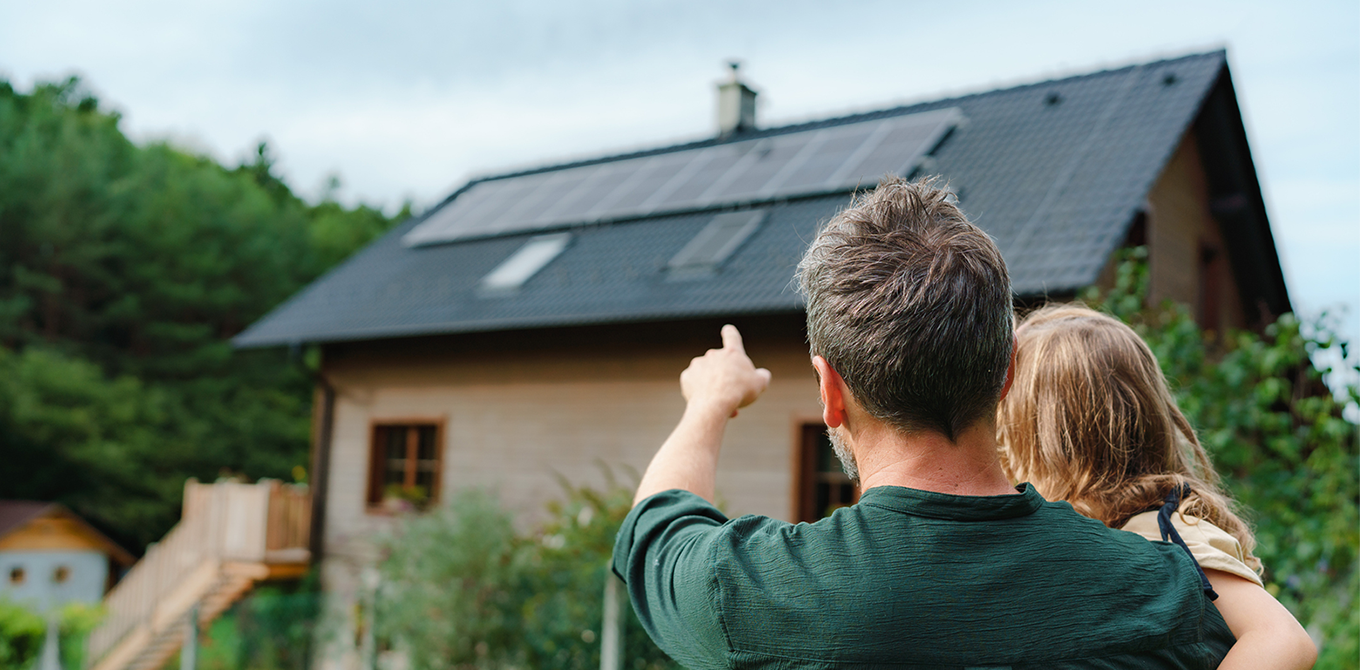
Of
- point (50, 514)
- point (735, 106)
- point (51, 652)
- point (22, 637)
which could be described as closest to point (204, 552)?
point (22, 637)

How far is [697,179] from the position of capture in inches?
520

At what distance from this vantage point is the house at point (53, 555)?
20.3 metres

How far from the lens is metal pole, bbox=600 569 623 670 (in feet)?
24.7

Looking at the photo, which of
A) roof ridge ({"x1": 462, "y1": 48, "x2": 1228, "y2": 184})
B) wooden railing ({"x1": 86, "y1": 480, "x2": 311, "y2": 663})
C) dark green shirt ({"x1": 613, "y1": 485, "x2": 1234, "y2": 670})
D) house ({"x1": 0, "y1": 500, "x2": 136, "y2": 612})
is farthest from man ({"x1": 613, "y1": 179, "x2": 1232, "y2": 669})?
house ({"x1": 0, "y1": 500, "x2": 136, "y2": 612})

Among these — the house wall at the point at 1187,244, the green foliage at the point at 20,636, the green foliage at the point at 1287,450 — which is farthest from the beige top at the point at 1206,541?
the green foliage at the point at 20,636

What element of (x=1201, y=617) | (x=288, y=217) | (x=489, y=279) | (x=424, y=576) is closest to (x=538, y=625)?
(x=424, y=576)

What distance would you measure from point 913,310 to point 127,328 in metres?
31.8

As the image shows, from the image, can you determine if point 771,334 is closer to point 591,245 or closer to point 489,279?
point 591,245

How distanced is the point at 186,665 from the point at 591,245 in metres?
6.32

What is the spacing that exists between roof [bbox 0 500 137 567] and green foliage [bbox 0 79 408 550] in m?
1.07

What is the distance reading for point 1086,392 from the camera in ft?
5.64

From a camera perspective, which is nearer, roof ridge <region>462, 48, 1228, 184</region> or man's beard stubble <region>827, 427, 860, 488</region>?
man's beard stubble <region>827, 427, 860, 488</region>

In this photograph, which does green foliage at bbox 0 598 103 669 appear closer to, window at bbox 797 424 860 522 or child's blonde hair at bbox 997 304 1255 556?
window at bbox 797 424 860 522

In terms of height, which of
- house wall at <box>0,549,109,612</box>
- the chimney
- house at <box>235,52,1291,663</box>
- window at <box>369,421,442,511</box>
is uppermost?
the chimney
